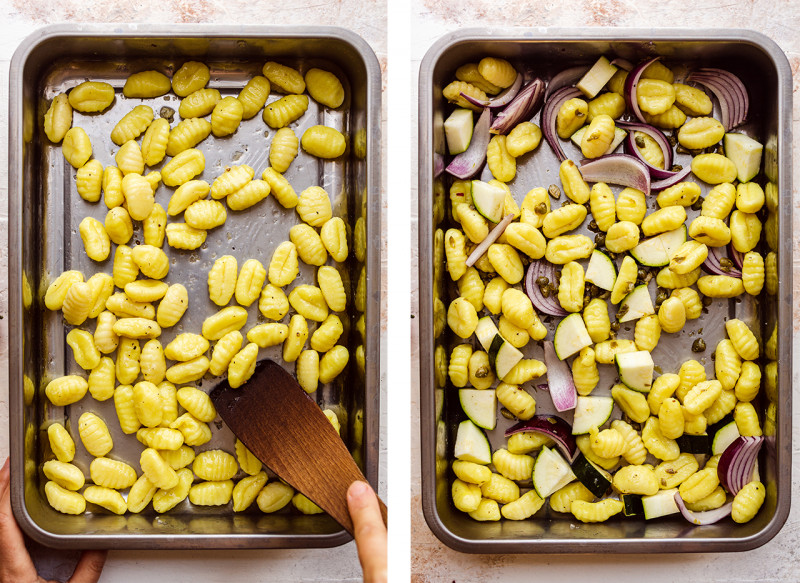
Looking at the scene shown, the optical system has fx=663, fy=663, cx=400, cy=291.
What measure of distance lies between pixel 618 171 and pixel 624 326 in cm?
22

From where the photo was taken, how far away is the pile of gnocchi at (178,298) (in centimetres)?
90

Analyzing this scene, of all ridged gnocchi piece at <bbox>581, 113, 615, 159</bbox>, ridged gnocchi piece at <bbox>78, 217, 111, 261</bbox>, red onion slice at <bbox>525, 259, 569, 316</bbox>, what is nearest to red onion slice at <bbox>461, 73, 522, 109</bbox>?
ridged gnocchi piece at <bbox>581, 113, 615, 159</bbox>

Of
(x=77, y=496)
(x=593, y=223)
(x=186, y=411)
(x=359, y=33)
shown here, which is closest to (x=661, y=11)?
(x=593, y=223)

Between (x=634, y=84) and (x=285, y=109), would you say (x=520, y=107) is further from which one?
(x=285, y=109)

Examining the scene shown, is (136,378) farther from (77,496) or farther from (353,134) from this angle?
(353,134)

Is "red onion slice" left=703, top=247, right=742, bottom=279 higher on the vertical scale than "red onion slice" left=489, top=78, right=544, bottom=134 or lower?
lower

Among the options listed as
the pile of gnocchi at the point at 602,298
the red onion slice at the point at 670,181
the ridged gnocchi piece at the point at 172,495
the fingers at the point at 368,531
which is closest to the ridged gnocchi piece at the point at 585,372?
the pile of gnocchi at the point at 602,298

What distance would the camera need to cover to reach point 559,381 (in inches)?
36.9

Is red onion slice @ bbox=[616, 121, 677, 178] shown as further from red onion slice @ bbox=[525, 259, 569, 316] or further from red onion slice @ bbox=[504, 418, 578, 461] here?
red onion slice @ bbox=[504, 418, 578, 461]

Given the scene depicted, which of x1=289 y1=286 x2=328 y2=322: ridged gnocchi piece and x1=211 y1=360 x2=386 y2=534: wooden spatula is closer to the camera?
x1=211 y1=360 x2=386 y2=534: wooden spatula

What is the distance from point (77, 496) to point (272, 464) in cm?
30

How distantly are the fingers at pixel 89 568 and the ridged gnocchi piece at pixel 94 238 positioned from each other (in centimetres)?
40

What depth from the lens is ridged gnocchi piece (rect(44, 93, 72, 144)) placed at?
0.91 meters

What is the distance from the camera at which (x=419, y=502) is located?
3.00 feet
